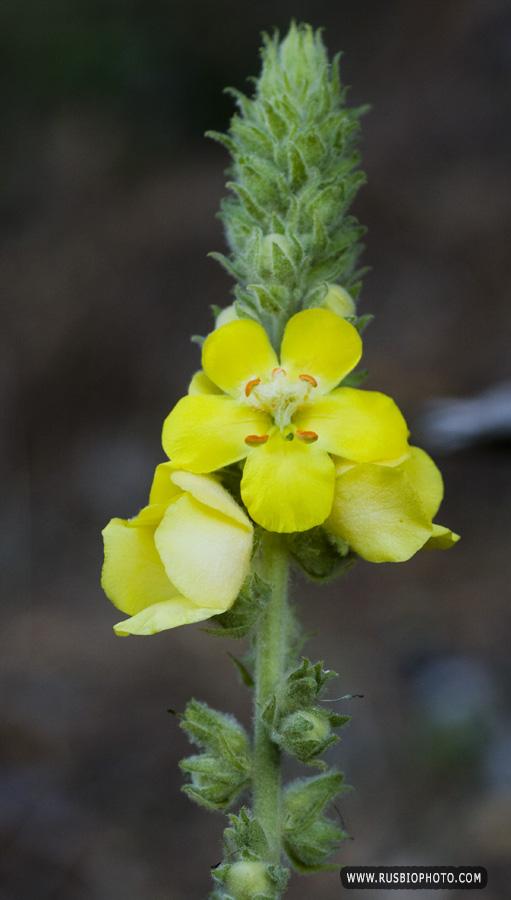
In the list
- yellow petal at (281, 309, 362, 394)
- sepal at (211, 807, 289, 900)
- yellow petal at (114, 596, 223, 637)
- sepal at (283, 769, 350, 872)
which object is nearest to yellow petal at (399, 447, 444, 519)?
yellow petal at (281, 309, 362, 394)

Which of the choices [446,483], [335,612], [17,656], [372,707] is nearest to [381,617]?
[335,612]

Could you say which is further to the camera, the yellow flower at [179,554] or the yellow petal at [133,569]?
the yellow petal at [133,569]

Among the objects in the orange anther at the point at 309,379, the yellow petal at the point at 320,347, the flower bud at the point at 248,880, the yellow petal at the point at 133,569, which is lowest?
the flower bud at the point at 248,880

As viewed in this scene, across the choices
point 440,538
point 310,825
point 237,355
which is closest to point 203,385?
point 237,355

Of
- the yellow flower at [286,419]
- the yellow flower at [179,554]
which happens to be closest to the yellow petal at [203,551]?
the yellow flower at [179,554]

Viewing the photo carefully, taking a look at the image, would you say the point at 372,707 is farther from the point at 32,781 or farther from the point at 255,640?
the point at 255,640

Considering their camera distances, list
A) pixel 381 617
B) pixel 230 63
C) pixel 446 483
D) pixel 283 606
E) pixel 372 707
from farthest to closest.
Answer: pixel 230 63 < pixel 446 483 < pixel 381 617 < pixel 372 707 < pixel 283 606

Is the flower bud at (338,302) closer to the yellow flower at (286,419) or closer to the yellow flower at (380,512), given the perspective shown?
the yellow flower at (286,419)

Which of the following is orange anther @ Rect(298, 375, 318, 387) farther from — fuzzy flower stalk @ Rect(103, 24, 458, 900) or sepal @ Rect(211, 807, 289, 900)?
Result: sepal @ Rect(211, 807, 289, 900)
